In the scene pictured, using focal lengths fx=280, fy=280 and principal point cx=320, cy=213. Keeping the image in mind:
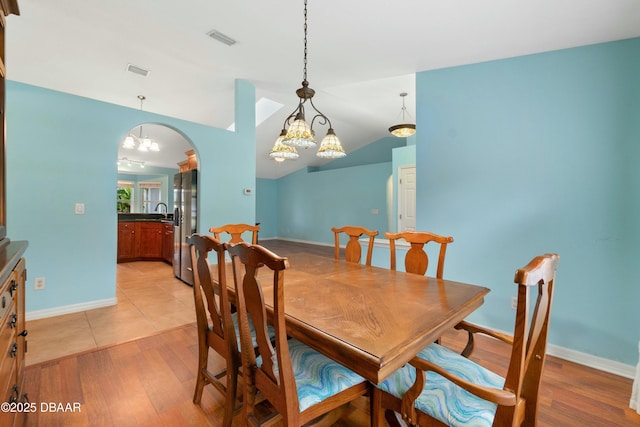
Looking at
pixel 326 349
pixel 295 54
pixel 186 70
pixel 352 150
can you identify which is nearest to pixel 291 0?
pixel 295 54

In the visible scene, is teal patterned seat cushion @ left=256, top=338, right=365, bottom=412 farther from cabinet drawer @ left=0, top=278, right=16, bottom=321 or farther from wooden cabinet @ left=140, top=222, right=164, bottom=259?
wooden cabinet @ left=140, top=222, right=164, bottom=259

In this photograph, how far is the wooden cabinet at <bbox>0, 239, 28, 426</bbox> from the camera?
100 cm

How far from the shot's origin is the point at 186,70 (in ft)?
11.8

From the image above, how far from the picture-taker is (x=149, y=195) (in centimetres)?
797

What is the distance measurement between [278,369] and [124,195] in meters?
8.38

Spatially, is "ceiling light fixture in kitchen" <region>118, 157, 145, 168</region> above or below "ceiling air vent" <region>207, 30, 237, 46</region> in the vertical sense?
below

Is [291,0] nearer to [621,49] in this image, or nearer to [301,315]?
[301,315]

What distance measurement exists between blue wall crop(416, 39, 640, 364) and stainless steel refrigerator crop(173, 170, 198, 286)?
9.67 feet

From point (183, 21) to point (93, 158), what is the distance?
1742 mm

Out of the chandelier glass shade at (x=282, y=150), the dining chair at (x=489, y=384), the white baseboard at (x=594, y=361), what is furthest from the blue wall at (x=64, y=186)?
the white baseboard at (x=594, y=361)

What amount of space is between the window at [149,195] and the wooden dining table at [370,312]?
758 centimetres

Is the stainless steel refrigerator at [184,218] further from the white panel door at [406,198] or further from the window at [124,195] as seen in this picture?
the window at [124,195]

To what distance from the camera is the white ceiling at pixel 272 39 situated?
6.52 ft

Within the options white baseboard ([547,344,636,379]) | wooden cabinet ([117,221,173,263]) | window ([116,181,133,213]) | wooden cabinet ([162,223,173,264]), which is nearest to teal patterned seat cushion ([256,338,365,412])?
white baseboard ([547,344,636,379])
